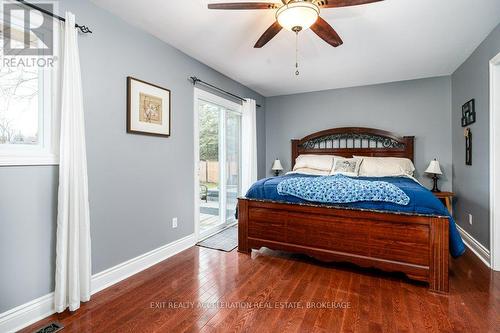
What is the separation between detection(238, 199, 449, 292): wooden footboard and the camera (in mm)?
2201

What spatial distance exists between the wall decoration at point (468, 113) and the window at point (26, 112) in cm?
431

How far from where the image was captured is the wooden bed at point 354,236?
2.20 meters

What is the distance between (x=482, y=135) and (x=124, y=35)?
3.91m

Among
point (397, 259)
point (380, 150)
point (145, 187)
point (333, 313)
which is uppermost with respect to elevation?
point (380, 150)

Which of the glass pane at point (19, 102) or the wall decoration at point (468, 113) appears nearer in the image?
the glass pane at point (19, 102)

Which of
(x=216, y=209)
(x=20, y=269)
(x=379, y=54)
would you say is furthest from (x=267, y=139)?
(x=20, y=269)

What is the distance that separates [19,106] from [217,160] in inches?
101

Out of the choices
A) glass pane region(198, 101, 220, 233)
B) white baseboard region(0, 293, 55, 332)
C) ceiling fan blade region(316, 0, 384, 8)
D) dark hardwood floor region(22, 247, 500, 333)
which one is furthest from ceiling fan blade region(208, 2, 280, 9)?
white baseboard region(0, 293, 55, 332)

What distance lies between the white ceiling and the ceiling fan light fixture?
1.72 ft

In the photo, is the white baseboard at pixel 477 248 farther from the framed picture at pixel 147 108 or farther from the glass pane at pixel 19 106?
the glass pane at pixel 19 106

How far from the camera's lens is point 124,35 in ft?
8.04

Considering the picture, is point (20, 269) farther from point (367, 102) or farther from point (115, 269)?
point (367, 102)

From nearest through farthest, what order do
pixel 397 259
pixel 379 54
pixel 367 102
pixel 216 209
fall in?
pixel 397 259, pixel 379 54, pixel 216 209, pixel 367 102

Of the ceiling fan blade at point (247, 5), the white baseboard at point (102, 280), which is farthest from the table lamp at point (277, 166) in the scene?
the ceiling fan blade at point (247, 5)
